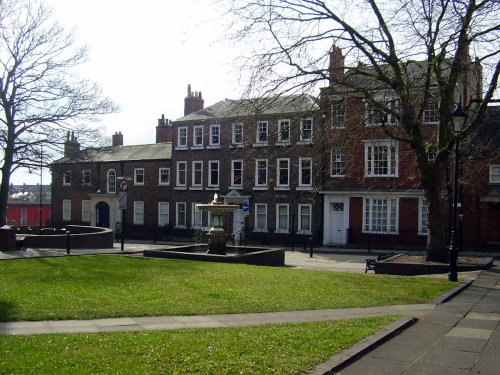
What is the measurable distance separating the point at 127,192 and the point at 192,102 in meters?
10.0

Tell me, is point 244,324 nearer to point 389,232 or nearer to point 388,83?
point 388,83

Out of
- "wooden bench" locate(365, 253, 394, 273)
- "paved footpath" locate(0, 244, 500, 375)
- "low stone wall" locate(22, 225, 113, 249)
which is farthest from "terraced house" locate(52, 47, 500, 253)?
"paved footpath" locate(0, 244, 500, 375)

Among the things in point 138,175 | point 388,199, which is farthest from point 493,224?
point 138,175

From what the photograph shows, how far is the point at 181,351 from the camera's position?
7.04m

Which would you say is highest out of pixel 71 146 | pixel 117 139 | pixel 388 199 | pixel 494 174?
pixel 117 139

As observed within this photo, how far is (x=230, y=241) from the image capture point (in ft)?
135

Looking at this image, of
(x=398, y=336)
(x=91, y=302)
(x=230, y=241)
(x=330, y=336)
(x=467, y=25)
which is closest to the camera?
(x=330, y=336)

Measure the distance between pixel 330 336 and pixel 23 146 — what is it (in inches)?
1148

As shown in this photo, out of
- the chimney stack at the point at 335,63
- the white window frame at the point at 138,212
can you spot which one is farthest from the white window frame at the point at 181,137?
the chimney stack at the point at 335,63

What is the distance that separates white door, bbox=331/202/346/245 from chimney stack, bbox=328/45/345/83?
17472 millimetres

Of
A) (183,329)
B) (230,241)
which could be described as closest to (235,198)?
(230,241)

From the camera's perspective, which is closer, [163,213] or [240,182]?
[240,182]

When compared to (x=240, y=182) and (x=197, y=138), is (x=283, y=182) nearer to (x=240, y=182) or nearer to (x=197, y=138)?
(x=240, y=182)

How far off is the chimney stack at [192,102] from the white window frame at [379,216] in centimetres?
1946
